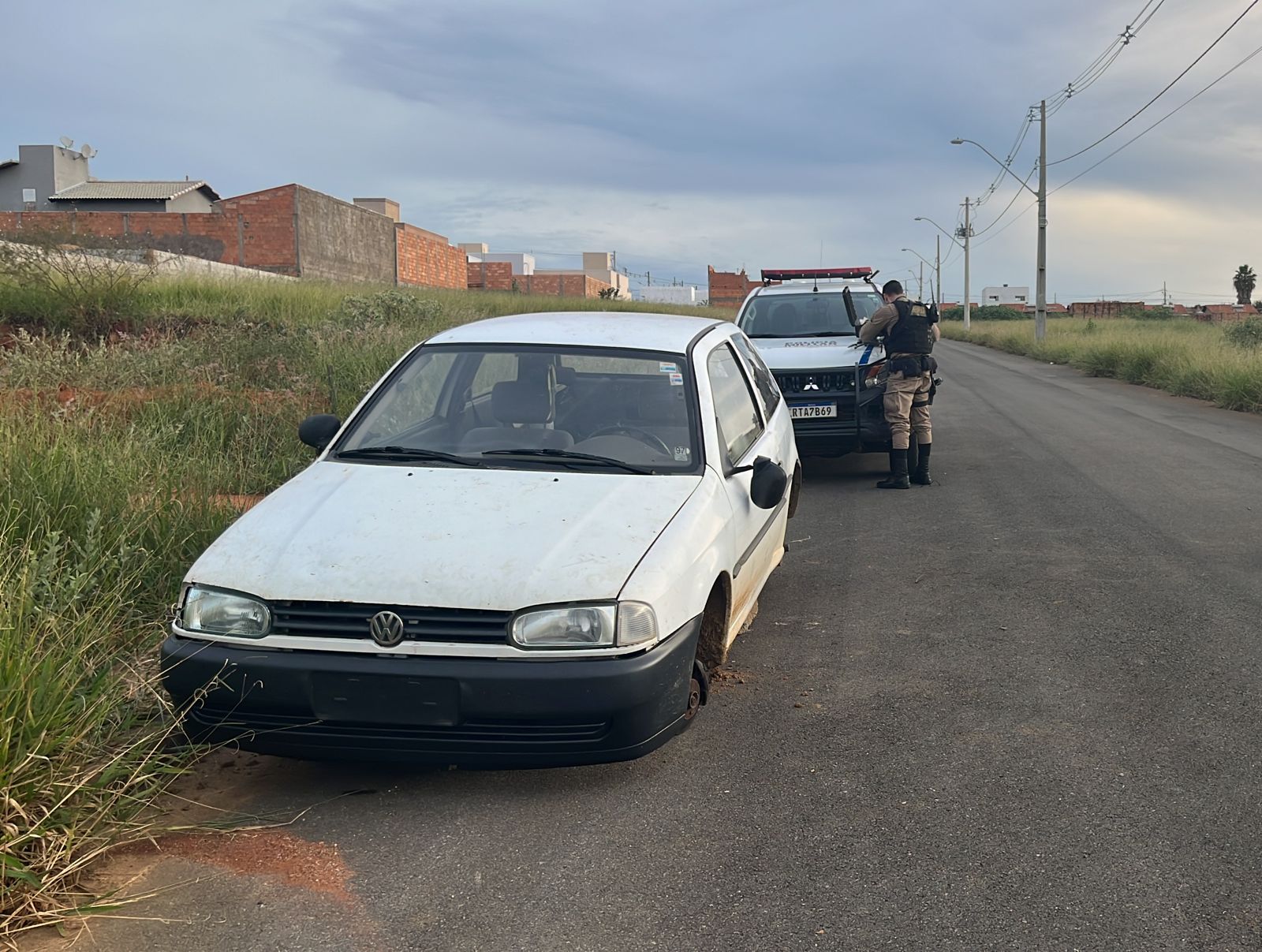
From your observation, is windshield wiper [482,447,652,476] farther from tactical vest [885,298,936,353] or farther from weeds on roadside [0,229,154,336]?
weeds on roadside [0,229,154,336]

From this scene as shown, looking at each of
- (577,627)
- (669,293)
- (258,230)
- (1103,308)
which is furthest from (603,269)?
(577,627)

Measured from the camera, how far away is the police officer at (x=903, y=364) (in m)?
10.4

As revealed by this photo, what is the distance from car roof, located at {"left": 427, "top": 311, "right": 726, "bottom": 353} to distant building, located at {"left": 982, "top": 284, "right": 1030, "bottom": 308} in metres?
143

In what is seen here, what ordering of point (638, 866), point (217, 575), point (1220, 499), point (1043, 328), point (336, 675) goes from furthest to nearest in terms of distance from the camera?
point (1043, 328) < point (1220, 499) < point (217, 575) < point (336, 675) < point (638, 866)

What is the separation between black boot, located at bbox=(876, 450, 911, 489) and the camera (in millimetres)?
10539

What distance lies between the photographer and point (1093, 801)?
386 centimetres

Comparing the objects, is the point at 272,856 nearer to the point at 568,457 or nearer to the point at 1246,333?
the point at 568,457

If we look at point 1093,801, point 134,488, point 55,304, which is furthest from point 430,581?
point 55,304

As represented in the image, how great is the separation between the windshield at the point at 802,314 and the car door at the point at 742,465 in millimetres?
5990

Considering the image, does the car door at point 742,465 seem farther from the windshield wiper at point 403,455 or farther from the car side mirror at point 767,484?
the windshield wiper at point 403,455

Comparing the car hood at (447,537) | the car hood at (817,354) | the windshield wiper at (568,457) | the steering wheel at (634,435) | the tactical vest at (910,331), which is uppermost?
the tactical vest at (910,331)

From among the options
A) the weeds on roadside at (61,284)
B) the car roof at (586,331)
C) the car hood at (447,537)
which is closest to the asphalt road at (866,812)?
the car hood at (447,537)

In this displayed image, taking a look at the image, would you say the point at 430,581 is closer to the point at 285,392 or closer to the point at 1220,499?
the point at 285,392

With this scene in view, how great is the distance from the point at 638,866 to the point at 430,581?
1.11m
